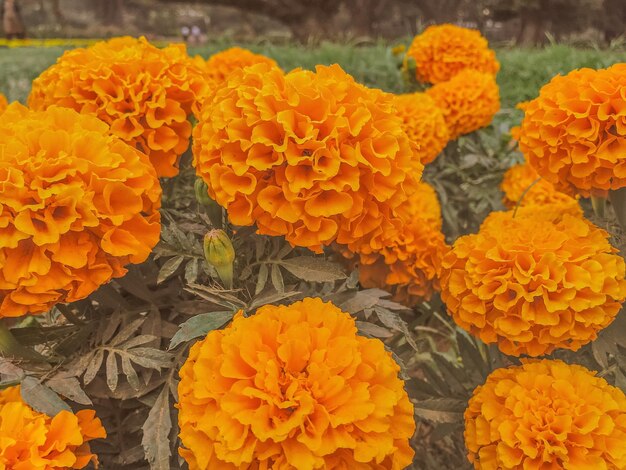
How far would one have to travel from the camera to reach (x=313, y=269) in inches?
46.0

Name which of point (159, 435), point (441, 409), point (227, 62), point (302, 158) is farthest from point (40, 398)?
point (227, 62)

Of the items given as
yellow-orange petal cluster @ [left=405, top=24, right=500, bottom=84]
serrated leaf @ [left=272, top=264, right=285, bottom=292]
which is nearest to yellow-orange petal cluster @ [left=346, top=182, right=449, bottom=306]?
serrated leaf @ [left=272, top=264, right=285, bottom=292]

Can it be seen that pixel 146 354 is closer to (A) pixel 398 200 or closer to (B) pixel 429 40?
(A) pixel 398 200

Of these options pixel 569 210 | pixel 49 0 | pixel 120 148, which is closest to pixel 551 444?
pixel 569 210

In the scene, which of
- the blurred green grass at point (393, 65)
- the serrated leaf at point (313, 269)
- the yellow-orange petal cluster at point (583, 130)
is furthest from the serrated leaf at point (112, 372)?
the blurred green grass at point (393, 65)

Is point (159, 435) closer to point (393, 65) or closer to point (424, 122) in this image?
point (424, 122)

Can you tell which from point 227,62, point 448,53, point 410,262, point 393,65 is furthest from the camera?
point 393,65

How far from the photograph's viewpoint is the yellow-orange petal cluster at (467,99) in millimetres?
2436

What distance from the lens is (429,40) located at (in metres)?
2.67

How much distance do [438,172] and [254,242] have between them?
170cm

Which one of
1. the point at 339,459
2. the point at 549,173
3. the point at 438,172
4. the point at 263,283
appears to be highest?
the point at 549,173

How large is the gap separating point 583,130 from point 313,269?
66 cm

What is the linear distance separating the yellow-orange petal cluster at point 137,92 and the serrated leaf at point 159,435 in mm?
520

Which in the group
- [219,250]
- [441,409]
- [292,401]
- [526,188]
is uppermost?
[219,250]
